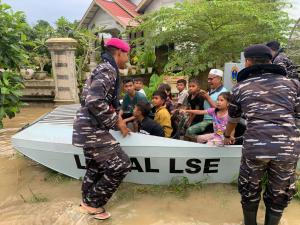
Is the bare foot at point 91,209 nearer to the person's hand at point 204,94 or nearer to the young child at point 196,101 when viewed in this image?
the young child at point 196,101

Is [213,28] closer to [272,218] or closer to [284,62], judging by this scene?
[284,62]

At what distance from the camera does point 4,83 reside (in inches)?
202

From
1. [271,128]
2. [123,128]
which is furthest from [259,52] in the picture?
[123,128]

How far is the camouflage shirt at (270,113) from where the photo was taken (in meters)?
2.55

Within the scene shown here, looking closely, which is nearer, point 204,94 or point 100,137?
point 100,137

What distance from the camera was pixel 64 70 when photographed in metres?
9.49

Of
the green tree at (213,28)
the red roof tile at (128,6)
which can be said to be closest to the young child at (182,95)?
the green tree at (213,28)

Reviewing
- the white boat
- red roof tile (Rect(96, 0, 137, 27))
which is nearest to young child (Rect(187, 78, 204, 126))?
the white boat

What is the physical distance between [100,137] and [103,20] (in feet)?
46.9

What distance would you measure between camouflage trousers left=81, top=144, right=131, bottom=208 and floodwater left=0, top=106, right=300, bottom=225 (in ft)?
0.75

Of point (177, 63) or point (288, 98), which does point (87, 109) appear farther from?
point (177, 63)

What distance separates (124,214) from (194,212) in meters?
0.73

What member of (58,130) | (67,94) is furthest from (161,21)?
(58,130)

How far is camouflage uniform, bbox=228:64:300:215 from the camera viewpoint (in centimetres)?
256
